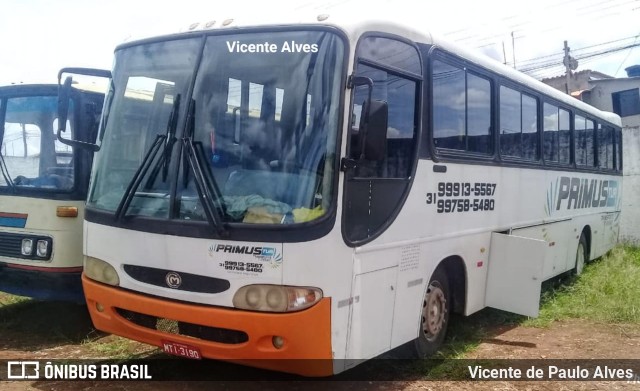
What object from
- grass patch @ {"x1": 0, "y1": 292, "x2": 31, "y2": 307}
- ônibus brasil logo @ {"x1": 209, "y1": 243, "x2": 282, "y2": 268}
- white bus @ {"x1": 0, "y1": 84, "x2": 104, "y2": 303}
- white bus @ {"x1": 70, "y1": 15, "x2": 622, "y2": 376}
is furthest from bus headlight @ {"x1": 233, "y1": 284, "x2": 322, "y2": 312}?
grass patch @ {"x1": 0, "y1": 292, "x2": 31, "y2": 307}

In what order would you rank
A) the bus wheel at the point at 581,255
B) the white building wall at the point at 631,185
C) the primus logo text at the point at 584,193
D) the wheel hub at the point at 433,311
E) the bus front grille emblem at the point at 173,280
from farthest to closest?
the white building wall at the point at 631,185 → the bus wheel at the point at 581,255 → the primus logo text at the point at 584,193 → the wheel hub at the point at 433,311 → the bus front grille emblem at the point at 173,280

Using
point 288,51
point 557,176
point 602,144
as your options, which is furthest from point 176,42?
point 602,144

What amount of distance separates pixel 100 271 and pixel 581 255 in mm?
8596

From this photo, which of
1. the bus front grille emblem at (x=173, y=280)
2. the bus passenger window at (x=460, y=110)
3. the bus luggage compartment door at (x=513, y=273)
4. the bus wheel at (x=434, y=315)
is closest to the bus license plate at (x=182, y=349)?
the bus front grille emblem at (x=173, y=280)

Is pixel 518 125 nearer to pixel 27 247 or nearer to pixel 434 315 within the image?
pixel 434 315

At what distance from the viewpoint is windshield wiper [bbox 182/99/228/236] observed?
4152 millimetres

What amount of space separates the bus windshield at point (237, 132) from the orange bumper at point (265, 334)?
64 centimetres

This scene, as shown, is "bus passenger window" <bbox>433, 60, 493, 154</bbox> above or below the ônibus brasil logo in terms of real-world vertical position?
above

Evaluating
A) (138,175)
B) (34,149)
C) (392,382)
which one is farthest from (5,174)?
(392,382)

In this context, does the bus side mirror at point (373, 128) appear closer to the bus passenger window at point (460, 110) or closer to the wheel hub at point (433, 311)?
the bus passenger window at point (460, 110)

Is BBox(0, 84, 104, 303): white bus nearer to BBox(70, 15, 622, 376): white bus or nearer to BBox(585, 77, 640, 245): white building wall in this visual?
BBox(70, 15, 622, 376): white bus

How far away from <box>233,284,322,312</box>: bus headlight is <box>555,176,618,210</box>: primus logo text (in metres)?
5.90

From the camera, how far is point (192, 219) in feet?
14.1

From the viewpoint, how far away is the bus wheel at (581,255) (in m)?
10.4
